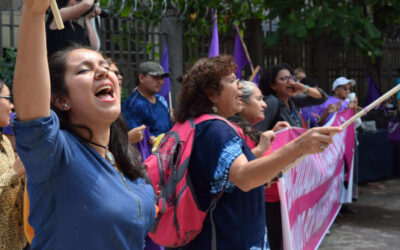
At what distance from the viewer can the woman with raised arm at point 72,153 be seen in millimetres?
1445

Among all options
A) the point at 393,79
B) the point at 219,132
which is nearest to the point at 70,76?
the point at 219,132

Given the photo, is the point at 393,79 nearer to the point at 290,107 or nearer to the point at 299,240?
the point at 290,107

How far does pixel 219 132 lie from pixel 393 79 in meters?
12.0

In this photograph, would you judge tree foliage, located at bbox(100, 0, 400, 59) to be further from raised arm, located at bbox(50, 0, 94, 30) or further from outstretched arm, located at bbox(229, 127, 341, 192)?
outstretched arm, located at bbox(229, 127, 341, 192)

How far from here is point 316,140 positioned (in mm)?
2352

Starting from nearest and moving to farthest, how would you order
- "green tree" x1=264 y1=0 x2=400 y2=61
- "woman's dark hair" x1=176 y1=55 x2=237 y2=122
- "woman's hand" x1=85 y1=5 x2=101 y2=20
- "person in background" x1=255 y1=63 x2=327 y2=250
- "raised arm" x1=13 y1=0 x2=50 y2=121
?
1. "raised arm" x1=13 y1=0 x2=50 y2=121
2. "woman's dark hair" x1=176 y1=55 x2=237 y2=122
3. "woman's hand" x1=85 y1=5 x2=101 y2=20
4. "person in background" x1=255 y1=63 x2=327 y2=250
5. "green tree" x1=264 y1=0 x2=400 y2=61

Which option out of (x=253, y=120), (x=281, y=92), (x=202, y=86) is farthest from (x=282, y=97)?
(x=202, y=86)

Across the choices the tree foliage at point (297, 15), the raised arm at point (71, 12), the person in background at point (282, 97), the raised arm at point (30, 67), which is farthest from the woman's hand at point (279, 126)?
the tree foliage at point (297, 15)

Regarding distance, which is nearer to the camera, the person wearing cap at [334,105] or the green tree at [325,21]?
the person wearing cap at [334,105]

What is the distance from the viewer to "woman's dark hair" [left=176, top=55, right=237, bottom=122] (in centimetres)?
295

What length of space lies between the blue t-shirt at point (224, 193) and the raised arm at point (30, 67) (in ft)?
4.32

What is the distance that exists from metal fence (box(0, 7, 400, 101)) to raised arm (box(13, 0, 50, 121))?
17.5 feet

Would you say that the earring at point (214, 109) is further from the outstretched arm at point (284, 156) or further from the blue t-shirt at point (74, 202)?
the blue t-shirt at point (74, 202)

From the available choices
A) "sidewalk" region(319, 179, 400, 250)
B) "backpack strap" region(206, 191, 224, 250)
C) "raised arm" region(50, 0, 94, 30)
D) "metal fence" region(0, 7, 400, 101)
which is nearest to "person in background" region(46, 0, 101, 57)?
"raised arm" region(50, 0, 94, 30)
